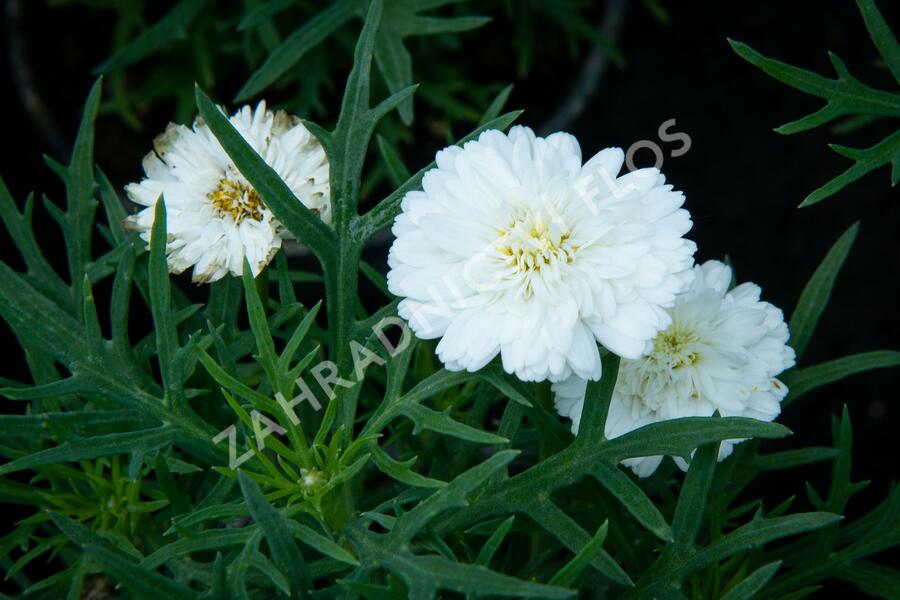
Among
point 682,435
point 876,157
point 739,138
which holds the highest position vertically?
point 739,138

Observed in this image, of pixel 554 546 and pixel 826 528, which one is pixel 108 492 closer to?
pixel 554 546

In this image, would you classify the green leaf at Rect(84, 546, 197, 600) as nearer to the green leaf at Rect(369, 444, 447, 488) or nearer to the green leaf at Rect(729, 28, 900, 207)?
the green leaf at Rect(369, 444, 447, 488)

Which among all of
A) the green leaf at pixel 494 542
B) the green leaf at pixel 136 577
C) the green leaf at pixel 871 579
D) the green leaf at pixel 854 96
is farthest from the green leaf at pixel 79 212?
the green leaf at pixel 871 579

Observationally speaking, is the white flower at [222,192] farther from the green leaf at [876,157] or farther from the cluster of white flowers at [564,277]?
the green leaf at [876,157]

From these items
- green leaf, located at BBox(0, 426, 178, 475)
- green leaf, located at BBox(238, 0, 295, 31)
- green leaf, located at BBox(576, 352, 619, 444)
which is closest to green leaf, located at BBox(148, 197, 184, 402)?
green leaf, located at BBox(0, 426, 178, 475)

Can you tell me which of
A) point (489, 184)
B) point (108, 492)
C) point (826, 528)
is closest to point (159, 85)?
point (108, 492)

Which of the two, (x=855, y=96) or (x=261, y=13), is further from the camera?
(x=261, y=13)

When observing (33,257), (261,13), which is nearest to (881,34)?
(261,13)

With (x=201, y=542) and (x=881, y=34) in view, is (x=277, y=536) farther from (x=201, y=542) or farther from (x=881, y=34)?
(x=881, y=34)
